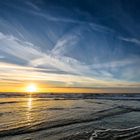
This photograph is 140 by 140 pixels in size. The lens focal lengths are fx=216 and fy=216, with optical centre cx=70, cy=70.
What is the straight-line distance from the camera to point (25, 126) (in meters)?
9.76

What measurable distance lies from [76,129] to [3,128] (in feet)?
10.2

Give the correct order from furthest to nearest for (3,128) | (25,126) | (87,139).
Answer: (25,126) → (3,128) → (87,139)

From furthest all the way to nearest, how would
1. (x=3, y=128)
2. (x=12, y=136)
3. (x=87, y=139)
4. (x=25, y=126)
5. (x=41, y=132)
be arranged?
(x=25, y=126), (x=3, y=128), (x=41, y=132), (x=12, y=136), (x=87, y=139)

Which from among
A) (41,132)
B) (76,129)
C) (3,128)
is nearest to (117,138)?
(76,129)

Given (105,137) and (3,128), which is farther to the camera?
(3,128)

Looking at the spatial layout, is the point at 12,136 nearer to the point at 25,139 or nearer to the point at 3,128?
the point at 25,139

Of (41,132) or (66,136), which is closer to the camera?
(66,136)

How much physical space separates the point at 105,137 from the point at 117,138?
1.36ft

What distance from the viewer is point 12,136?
7.87 m

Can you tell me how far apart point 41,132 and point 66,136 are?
1201mm

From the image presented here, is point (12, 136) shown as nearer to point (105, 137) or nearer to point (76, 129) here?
point (76, 129)

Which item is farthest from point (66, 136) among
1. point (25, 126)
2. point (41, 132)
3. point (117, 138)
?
point (25, 126)

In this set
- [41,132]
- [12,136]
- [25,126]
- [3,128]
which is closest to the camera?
[12,136]

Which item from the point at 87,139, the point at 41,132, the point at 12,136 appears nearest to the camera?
the point at 87,139
